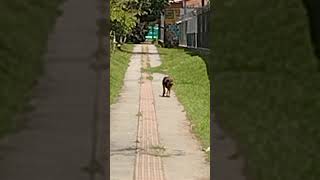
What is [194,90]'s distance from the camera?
64.6 feet

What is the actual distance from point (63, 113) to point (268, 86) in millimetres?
1202

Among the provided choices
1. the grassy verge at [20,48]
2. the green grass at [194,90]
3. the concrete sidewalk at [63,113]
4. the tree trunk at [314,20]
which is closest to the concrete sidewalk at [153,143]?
the green grass at [194,90]

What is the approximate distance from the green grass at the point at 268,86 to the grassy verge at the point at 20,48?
1004mm

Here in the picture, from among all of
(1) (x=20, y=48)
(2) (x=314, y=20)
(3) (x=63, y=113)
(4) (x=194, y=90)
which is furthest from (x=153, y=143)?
(4) (x=194, y=90)

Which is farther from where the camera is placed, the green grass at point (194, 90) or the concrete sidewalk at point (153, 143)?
the green grass at point (194, 90)

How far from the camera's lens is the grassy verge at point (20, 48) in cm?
362

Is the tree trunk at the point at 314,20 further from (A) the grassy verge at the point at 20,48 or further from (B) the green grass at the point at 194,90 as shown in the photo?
(B) the green grass at the point at 194,90

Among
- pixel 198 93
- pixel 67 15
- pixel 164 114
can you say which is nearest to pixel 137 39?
pixel 198 93

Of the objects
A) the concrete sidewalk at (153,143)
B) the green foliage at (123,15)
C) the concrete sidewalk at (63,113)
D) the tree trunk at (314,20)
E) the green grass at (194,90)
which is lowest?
the concrete sidewalk at (153,143)

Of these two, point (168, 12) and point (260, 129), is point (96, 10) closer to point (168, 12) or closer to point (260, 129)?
point (260, 129)

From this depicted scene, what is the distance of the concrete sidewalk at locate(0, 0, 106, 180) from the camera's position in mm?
3719

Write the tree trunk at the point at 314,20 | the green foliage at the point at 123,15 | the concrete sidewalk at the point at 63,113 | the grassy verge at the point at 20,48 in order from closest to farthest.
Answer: the tree trunk at the point at 314,20 < the grassy verge at the point at 20,48 < the concrete sidewalk at the point at 63,113 < the green foliage at the point at 123,15

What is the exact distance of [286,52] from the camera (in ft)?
11.6

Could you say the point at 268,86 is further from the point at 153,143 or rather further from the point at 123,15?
the point at 123,15
